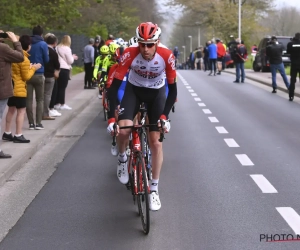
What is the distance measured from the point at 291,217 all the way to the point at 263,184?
1676 mm

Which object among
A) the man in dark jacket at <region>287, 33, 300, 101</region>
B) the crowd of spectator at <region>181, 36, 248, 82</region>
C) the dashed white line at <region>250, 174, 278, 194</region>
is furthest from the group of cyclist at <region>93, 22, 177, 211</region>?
the crowd of spectator at <region>181, 36, 248, 82</region>

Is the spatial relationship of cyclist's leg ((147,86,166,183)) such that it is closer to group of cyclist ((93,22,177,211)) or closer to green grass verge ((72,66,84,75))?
group of cyclist ((93,22,177,211))

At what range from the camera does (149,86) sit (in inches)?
281

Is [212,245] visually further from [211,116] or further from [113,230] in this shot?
[211,116]

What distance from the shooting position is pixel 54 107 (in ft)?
58.5

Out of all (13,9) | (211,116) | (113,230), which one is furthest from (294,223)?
(13,9)

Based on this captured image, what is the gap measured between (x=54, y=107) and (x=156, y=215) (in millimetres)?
11115

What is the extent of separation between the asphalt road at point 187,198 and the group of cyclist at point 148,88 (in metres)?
0.48

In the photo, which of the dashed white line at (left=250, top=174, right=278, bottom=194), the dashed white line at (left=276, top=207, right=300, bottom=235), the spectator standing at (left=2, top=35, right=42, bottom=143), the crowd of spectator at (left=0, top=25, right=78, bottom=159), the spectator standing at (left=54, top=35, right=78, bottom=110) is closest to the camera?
the dashed white line at (left=276, top=207, right=300, bottom=235)

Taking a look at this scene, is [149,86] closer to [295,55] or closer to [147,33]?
[147,33]

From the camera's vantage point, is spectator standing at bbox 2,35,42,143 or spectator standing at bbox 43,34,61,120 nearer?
spectator standing at bbox 2,35,42,143

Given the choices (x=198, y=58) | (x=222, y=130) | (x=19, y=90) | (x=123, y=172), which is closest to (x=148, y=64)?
(x=123, y=172)

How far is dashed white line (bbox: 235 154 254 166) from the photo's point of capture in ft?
32.9

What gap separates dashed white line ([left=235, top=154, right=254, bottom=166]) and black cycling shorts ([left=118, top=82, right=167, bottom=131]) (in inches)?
121
